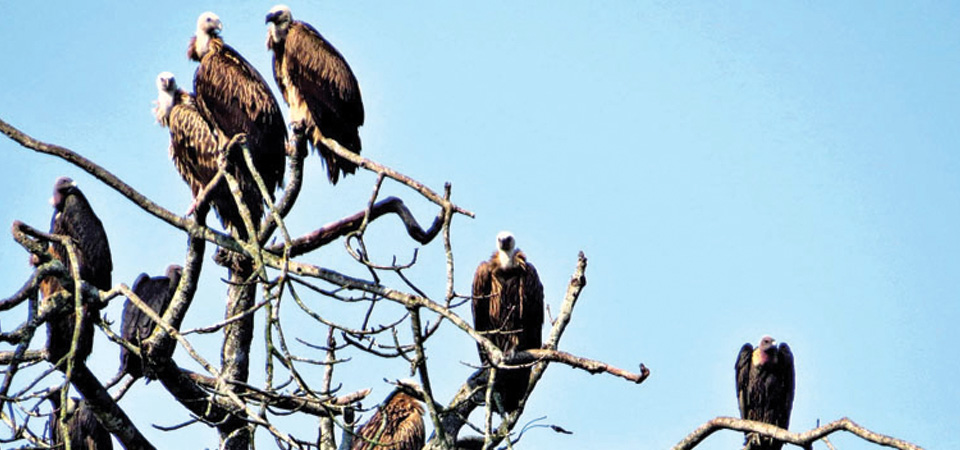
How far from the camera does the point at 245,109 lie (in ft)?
31.3

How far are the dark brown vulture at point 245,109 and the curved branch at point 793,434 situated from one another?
326 centimetres

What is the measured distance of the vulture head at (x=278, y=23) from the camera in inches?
444

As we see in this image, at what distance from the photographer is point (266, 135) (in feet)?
31.4

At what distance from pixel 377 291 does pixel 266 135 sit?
2.77 m

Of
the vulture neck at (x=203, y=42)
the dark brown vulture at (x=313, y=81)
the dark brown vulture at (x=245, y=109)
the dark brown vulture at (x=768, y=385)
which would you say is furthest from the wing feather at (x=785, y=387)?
the vulture neck at (x=203, y=42)

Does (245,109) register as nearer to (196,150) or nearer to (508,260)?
(196,150)

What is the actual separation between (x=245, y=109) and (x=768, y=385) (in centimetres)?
455

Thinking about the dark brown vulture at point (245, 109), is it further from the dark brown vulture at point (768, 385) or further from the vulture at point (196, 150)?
the dark brown vulture at point (768, 385)

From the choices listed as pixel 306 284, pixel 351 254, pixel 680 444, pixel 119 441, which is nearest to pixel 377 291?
pixel 351 254

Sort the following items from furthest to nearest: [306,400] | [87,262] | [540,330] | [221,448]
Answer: [540,330] < [87,262] < [221,448] < [306,400]

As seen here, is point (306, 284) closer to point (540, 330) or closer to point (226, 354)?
point (226, 354)

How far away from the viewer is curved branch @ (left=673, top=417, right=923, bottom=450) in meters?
6.81

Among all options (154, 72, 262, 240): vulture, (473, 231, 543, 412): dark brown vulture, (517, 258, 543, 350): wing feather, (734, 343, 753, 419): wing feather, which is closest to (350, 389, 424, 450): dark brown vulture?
(473, 231, 543, 412): dark brown vulture

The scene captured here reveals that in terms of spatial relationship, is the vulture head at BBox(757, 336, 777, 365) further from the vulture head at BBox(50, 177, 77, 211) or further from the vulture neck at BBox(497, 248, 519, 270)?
the vulture head at BBox(50, 177, 77, 211)
